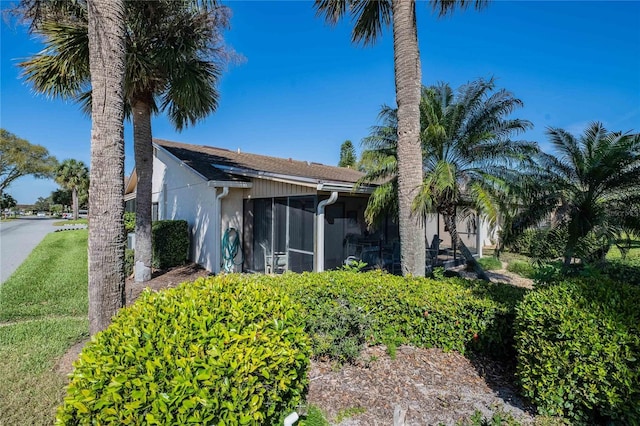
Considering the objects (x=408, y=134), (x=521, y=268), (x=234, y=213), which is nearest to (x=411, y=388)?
(x=408, y=134)

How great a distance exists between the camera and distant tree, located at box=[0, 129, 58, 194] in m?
40.3

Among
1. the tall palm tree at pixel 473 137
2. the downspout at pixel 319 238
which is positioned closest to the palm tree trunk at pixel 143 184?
the downspout at pixel 319 238

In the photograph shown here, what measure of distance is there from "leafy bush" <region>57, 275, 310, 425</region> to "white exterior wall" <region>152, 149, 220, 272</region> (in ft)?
25.7

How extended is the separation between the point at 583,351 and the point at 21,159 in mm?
57759

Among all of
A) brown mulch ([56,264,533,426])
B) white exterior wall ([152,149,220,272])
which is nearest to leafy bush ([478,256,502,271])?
brown mulch ([56,264,533,426])

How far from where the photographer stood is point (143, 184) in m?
9.00

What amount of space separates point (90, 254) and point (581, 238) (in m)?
10.1

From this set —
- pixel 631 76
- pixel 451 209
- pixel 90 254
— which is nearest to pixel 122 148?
pixel 90 254

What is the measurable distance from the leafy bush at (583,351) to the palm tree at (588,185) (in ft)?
16.5

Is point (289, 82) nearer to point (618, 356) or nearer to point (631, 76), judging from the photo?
point (631, 76)

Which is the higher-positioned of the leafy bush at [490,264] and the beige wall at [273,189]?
the beige wall at [273,189]

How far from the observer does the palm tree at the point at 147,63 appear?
294 inches

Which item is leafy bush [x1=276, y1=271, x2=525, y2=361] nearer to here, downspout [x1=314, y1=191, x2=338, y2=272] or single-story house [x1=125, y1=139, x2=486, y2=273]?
downspout [x1=314, y1=191, x2=338, y2=272]

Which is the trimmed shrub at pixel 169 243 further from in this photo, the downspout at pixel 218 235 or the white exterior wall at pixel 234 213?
the white exterior wall at pixel 234 213
